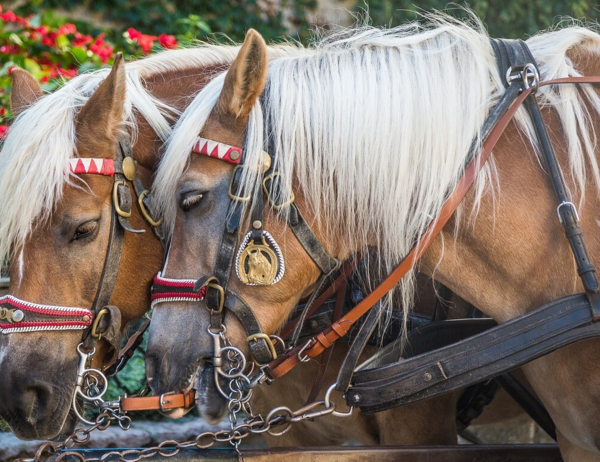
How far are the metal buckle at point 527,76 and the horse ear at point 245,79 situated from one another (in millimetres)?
593

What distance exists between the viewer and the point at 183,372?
1.60 m

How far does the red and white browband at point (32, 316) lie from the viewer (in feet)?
5.60

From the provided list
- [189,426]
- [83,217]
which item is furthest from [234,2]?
[83,217]

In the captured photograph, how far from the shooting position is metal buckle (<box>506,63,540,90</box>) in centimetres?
160

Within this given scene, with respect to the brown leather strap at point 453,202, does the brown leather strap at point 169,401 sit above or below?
below

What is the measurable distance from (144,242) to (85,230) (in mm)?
191

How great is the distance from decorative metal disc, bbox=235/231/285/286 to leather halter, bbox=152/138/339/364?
0.02 meters

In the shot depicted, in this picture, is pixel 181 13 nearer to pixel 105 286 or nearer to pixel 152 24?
pixel 152 24

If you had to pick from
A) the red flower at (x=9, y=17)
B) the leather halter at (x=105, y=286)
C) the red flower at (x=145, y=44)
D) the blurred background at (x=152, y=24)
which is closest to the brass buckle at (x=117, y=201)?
the leather halter at (x=105, y=286)

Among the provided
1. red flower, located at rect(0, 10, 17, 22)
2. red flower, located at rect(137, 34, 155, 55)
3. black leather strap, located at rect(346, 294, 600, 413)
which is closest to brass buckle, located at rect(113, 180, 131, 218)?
black leather strap, located at rect(346, 294, 600, 413)

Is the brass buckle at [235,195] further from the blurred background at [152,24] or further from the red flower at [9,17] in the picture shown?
the red flower at [9,17]

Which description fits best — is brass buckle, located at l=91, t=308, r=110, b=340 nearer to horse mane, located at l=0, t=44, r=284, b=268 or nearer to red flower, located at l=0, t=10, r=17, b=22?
horse mane, located at l=0, t=44, r=284, b=268

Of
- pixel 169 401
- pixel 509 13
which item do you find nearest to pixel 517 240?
pixel 169 401

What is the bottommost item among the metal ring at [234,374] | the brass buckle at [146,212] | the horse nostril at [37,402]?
the horse nostril at [37,402]
